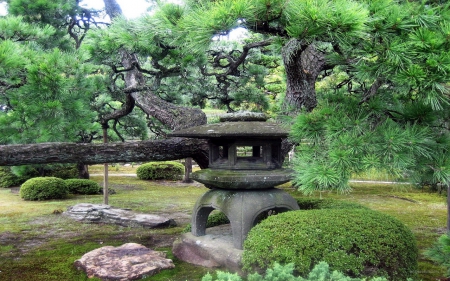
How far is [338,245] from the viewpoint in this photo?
362cm

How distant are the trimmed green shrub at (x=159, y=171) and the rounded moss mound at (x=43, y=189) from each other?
14.7 feet

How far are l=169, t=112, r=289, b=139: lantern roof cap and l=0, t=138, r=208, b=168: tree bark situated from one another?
726mm

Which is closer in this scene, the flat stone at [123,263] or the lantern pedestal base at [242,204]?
the flat stone at [123,263]

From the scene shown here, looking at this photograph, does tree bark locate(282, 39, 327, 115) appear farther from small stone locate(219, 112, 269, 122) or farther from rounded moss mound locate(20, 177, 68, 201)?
Answer: rounded moss mound locate(20, 177, 68, 201)

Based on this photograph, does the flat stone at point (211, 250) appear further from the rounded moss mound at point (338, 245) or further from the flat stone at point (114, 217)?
the flat stone at point (114, 217)

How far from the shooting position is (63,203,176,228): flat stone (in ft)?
→ 22.8

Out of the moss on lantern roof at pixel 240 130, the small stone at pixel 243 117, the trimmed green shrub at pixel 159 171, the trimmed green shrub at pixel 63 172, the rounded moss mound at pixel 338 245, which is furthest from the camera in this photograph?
the trimmed green shrub at pixel 159 171

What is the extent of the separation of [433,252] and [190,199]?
7.76 metres

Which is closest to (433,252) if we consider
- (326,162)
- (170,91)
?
(326,162)

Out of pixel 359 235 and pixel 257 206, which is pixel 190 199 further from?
pixel 359 235

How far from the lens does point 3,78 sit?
3785 mm

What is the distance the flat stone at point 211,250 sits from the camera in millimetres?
4255

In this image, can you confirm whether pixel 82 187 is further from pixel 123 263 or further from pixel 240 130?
pixel 240 130

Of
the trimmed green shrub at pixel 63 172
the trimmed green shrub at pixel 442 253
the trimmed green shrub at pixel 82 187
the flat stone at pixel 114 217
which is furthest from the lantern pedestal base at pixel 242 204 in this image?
the trimmed green shrub at pixel 63 172
